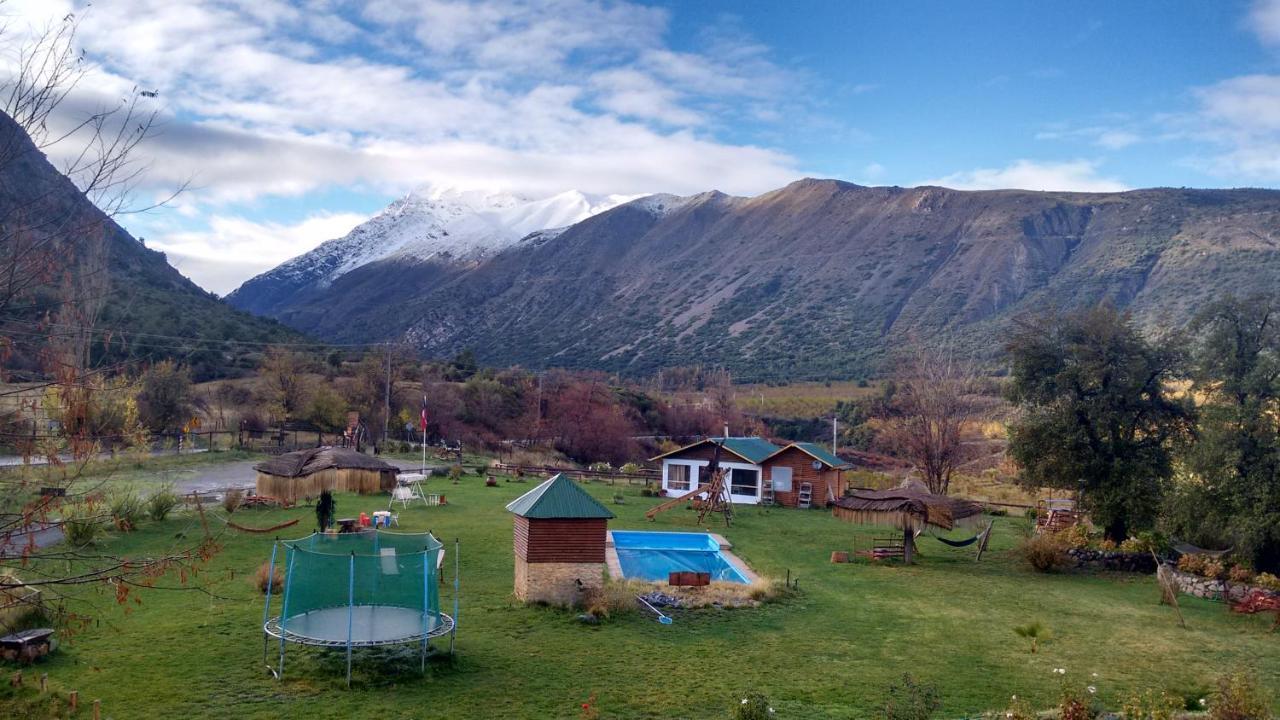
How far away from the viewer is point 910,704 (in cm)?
901

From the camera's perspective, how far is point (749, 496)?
34125 millimetres

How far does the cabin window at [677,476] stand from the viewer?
34.9 meters

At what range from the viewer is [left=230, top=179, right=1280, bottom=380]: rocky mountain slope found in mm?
78188

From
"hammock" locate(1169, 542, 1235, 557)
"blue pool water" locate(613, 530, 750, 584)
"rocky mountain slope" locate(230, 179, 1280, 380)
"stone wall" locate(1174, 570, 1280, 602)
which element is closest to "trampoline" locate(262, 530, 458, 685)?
"blue pool water" locate(613, 530, 750, 584)

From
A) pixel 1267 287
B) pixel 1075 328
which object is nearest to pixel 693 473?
pixel 1075 328

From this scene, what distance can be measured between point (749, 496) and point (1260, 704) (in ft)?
83.2

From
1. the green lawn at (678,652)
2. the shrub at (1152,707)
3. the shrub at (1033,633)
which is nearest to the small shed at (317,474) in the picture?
the green lawn at (678,652)

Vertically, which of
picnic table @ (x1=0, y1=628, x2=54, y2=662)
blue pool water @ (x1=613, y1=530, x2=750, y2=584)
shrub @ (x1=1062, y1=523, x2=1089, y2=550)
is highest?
picnic table @ (x1=0, y1=628, x2=54, y2=662)

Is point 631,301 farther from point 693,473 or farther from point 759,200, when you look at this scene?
point 693,473

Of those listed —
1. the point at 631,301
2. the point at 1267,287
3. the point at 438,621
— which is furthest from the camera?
the point at 631,301

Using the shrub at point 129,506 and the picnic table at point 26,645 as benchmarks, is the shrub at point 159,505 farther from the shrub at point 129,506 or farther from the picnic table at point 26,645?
the picnic table at point 26,645

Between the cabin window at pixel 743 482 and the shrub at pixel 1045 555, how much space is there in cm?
1370

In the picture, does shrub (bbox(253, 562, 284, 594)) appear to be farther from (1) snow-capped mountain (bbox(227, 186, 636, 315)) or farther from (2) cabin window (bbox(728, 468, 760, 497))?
(1) snow-capped mountain (bbox(227, 186, 636, 315))

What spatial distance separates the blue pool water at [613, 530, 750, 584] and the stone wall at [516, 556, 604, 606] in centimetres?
461
